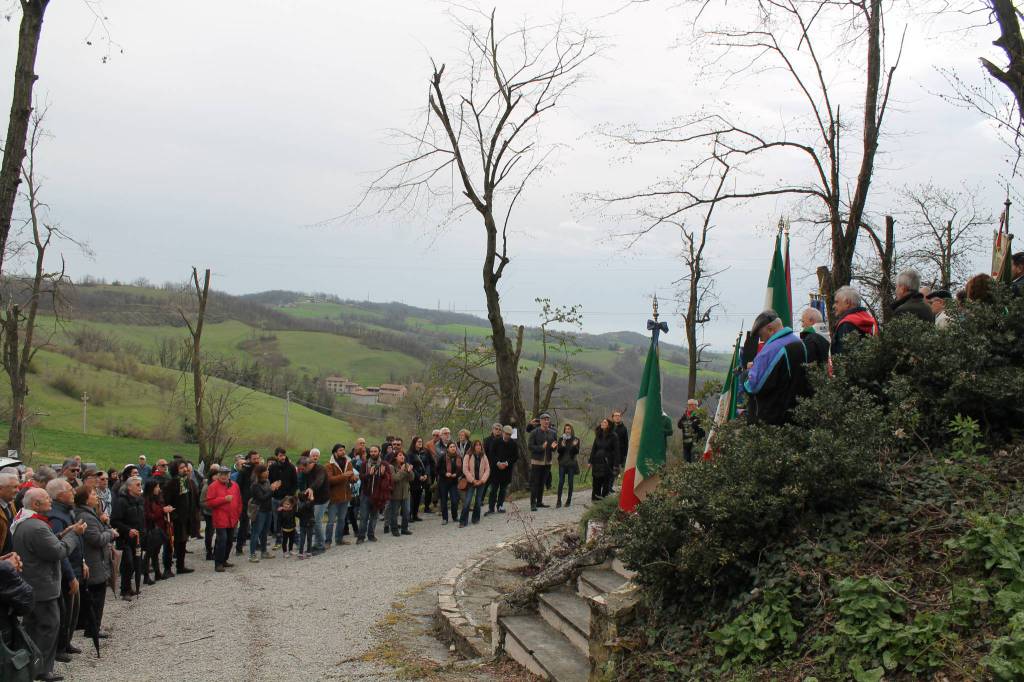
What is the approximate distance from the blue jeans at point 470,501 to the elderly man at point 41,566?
30.0 ft

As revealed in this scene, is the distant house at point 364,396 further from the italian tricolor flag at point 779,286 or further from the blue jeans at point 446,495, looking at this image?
the italian tricolor flag at point 779,286

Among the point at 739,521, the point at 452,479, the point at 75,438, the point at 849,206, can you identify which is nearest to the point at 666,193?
the point at 849,206

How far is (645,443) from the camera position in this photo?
879cm

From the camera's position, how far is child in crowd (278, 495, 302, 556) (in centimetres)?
1381

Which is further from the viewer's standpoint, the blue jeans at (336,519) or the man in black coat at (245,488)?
the blue jeans at (336,519)

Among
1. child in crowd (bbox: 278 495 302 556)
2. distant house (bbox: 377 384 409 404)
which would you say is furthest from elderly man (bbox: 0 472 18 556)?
distant house (bbox: 377 384 409 404)

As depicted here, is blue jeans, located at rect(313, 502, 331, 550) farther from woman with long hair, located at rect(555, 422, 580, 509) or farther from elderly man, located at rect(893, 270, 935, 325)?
elderly man, located at rect(893, 270, 935, 325)

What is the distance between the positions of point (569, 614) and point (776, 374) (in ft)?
9.69

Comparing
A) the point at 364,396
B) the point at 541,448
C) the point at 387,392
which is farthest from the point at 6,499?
the point at 364,396

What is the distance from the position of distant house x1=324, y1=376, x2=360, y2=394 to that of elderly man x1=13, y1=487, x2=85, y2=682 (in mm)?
58169

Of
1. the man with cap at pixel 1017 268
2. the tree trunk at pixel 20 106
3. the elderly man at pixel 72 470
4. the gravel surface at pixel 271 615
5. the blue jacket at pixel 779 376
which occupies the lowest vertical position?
the gravel surface at pixel 271 615

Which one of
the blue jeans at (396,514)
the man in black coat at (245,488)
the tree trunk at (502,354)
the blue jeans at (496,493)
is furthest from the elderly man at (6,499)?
the tree trunk at (502,354)

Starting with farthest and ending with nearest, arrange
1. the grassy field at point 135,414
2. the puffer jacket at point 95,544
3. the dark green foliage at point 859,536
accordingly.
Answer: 1. the grassy field at point 135,414
2. the puffer jacket at point 95,544
3. the dark green foliage at point 859,536

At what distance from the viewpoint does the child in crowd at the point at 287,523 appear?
544 inches
